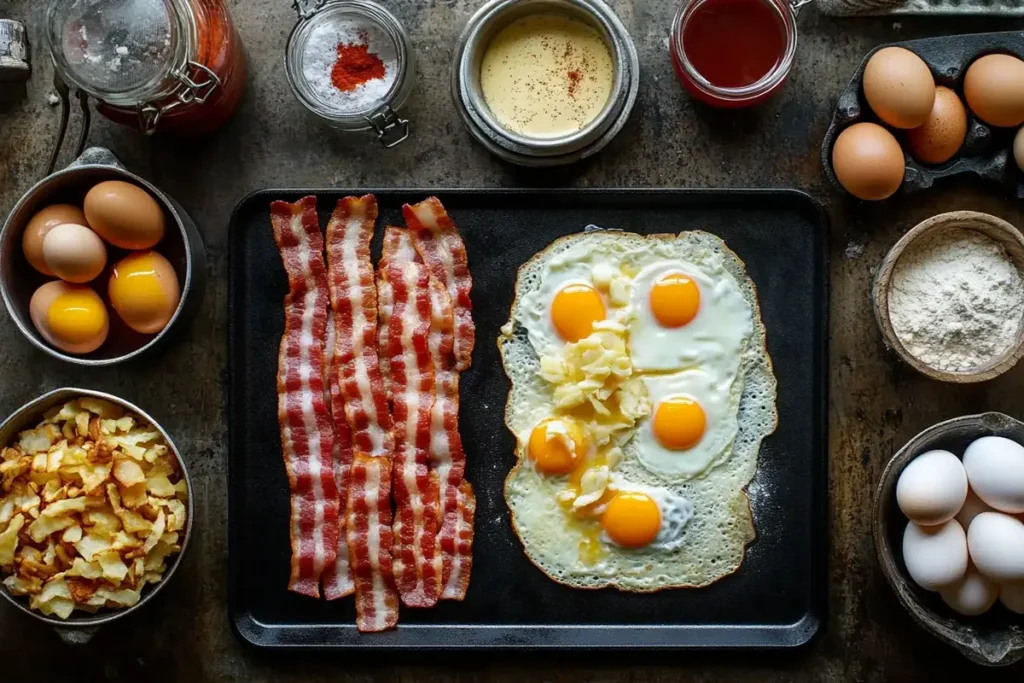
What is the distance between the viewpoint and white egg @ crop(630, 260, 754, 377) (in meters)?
2.42

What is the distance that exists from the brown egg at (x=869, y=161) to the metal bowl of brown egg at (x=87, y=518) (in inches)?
76.9

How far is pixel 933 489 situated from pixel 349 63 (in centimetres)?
189

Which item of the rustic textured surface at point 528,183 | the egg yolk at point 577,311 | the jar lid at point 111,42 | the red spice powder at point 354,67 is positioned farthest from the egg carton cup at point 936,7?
the jar lid at point 111,42

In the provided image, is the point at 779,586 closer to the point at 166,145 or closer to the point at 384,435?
the point at 384,435

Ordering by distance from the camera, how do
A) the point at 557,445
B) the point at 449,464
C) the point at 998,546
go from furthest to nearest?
the point at 449,464 < the point at 557,445 < the point at 998,546

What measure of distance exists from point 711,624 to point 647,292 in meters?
0.96

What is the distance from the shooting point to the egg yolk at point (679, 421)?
2400 millimetres

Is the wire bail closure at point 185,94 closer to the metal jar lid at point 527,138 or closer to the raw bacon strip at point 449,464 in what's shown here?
the metal jar lid at point 527,138

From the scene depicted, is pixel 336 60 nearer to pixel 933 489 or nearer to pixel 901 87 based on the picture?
pixel 901 87

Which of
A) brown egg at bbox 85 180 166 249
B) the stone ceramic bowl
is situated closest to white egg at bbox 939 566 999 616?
the stone ceramic bowl

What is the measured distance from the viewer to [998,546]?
85.7 inches

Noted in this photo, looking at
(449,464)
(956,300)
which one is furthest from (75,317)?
(956,300)

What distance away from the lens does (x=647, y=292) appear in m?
2.45

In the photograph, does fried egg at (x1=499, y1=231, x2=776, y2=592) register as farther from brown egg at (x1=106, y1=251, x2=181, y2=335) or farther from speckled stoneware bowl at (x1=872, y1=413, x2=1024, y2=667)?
brown egg at (x1=106, y1=251, x2=181, y2=335)
